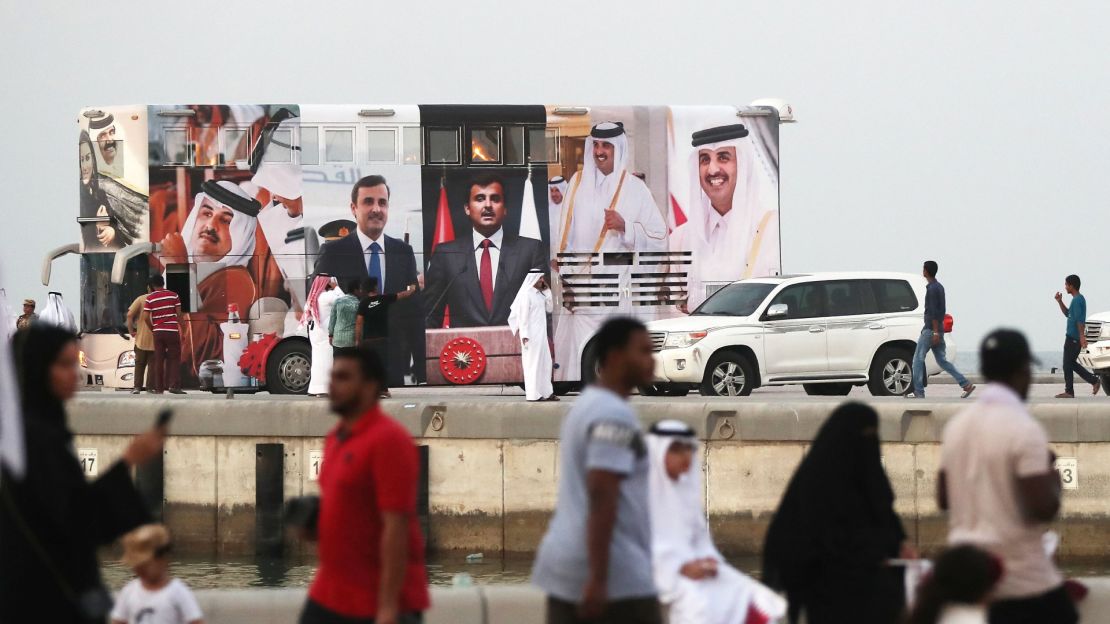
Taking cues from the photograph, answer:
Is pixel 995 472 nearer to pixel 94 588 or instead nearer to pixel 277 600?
pixel 94 588

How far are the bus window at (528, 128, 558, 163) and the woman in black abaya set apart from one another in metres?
18.2

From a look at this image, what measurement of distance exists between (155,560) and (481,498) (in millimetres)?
10947

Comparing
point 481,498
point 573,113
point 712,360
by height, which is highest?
point 573,113

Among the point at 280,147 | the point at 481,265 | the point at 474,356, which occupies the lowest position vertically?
the point at 474,356

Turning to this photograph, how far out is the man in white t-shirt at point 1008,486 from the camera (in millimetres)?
5961

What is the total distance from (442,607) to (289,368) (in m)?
14.5

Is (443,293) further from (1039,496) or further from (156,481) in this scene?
(1039,496)

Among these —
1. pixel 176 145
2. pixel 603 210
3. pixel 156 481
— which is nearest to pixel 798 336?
pixel 603 210

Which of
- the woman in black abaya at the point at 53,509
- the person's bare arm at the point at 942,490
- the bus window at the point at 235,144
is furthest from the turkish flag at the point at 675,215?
the woman in black abaya at the point at 53,509

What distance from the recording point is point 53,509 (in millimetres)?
5027

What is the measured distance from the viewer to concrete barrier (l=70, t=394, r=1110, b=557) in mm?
17141

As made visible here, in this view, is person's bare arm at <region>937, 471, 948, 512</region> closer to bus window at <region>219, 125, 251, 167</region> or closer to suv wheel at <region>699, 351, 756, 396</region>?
suv wheel at <region>699, 351, 756, 396</region>

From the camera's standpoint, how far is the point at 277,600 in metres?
8.45

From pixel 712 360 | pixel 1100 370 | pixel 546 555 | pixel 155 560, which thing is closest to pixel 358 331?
pixel 712 360
